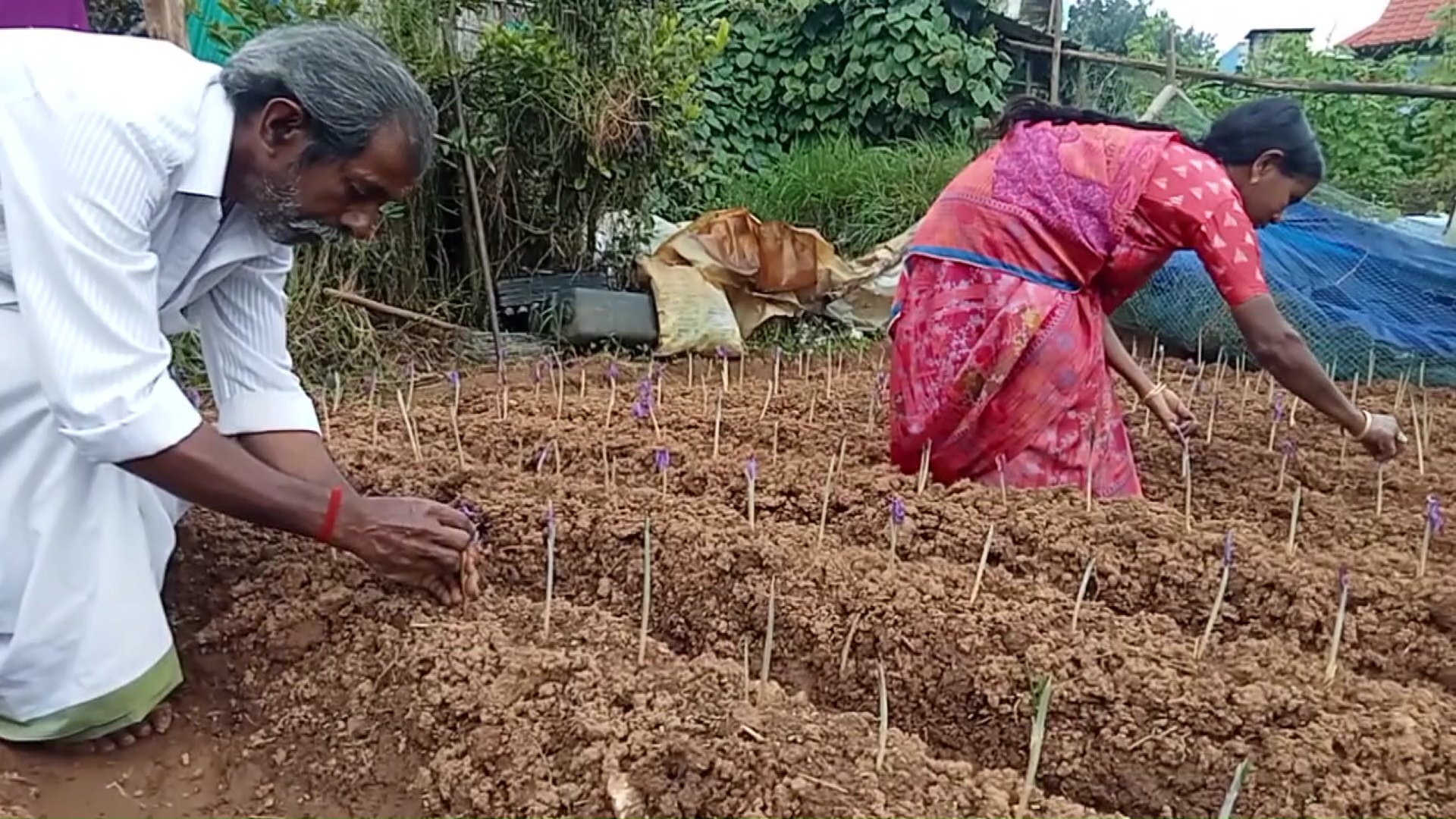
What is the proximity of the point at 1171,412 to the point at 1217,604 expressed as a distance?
130 centimetres

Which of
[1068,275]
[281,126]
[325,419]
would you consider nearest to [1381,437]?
[1068,275]

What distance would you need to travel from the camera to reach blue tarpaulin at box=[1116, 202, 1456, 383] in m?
4.96

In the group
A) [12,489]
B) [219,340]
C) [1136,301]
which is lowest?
[1136,301]

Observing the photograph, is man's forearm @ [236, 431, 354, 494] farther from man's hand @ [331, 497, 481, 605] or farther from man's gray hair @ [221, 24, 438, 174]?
man's gray hair @ [221, 24, 438, 174]

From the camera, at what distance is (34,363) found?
6.07 ft

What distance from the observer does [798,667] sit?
2203mm

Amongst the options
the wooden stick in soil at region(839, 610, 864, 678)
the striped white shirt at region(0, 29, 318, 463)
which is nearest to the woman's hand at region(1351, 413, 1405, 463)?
the wooden stick in soil at region(839, 610, 864, 678)

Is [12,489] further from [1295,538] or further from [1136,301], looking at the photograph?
[1136,301]

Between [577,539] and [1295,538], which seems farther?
[1295,538]

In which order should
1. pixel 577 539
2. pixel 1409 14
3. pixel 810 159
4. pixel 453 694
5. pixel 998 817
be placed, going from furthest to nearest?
pixel 1409 14, pixel 810 159, pixel 577 539, pixel 453 694, pixel 998 817

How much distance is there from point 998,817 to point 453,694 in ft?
2.76

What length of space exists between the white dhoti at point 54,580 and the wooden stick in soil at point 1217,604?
5.62 ft

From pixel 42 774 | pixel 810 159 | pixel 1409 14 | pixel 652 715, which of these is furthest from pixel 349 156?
pixel 1409 14

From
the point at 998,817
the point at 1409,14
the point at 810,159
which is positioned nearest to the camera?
the point at 998,817
